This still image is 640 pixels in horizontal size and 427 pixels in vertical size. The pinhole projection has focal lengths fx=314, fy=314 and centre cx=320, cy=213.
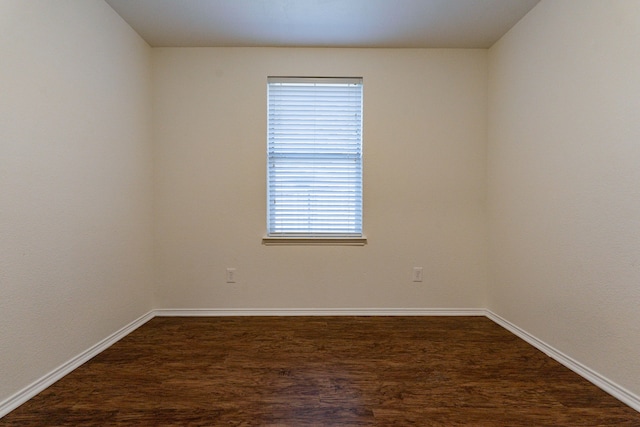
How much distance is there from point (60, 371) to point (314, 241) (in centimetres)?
196

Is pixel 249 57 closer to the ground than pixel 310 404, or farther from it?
farther from it

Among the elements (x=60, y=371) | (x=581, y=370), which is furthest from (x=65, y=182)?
(x=581, y=370)

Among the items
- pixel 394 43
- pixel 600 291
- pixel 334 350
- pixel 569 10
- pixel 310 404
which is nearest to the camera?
pixel 310 404

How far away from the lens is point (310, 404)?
1.59m

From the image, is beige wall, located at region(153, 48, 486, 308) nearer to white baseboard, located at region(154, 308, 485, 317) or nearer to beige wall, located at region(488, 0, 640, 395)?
white baseboard, located at region(154, 308, 485, 317)

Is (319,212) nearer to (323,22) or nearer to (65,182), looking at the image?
(323,22)

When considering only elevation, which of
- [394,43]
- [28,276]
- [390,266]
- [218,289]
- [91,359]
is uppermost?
[394,43]

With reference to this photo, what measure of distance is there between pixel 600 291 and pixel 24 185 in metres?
3.18

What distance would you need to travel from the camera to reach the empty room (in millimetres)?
1618

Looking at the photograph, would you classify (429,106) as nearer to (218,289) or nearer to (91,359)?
(218,289)

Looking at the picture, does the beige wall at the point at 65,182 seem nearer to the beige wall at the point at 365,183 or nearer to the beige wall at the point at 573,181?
the beige wall at the point at 365,183

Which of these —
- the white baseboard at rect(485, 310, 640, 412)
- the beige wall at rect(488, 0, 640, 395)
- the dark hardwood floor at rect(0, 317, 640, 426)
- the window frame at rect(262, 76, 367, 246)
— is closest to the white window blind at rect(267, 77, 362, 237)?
the window frame at rect(262, 76, 367, 246)

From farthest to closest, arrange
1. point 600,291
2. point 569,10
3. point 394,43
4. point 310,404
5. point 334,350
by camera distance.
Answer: point 394,43, point 334,350, point 569,10, point 600,291, point 310,404

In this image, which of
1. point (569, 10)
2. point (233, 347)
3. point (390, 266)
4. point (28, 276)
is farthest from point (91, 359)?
point (569, 10)
